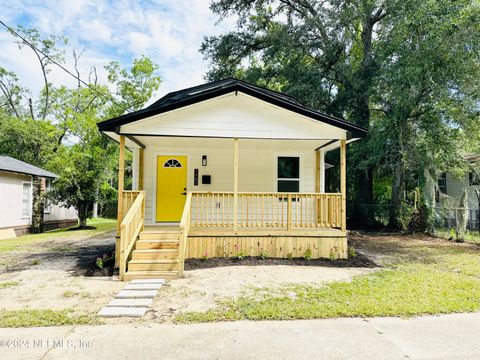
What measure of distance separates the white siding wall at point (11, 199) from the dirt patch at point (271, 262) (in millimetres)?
10282

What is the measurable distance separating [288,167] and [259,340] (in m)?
6.65

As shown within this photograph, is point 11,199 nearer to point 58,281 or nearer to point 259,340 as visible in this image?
point 58,281

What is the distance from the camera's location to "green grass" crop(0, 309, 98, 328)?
150 inches

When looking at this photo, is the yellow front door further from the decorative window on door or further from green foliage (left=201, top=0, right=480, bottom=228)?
green foliage (left=201, top=0, right=480, bottom=228)

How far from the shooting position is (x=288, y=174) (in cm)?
956

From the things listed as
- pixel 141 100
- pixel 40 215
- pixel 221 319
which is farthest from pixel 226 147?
pixel 141 100

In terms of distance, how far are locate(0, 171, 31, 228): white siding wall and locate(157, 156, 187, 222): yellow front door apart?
8.08m

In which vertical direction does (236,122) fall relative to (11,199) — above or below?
above

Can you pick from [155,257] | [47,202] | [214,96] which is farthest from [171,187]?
[47,202]

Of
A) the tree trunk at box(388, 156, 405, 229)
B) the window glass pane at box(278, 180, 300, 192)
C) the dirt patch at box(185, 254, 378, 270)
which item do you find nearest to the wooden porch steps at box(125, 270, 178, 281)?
the dirt patch at box(185, 254, 378, 270)

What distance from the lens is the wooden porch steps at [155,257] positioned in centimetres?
603

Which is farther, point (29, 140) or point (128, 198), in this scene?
point (29, 140)

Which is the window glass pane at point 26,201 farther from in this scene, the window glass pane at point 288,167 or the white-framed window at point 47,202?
the window glass pane at point 288,167

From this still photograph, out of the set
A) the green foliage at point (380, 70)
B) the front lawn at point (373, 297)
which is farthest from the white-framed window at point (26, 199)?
the front lawn at point (373, 297)
